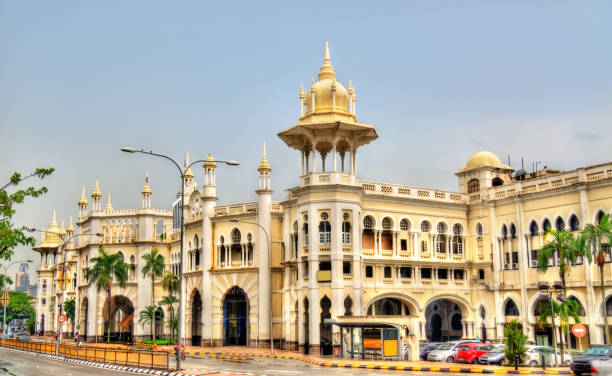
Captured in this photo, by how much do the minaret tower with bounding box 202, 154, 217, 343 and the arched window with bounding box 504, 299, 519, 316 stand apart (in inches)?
967

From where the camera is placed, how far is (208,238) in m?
63.1

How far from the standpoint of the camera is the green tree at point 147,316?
73456 millimetres

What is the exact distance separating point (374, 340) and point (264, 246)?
18471mm

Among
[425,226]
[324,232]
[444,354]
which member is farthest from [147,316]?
[444,354]

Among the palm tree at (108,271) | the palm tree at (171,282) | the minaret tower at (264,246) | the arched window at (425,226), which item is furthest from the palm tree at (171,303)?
the arched window at (425,226)

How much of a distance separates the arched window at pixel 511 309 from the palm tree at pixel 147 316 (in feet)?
112

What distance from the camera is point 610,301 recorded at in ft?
159

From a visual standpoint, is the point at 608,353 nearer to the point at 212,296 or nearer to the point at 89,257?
the point at 212,296

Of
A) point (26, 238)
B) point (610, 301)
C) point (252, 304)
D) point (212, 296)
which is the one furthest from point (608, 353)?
point (212, 296)

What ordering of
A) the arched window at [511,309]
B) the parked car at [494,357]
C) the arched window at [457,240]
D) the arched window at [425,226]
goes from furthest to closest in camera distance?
the arched window at [457,240] < the arched window at [425,226] < the arched window at [511,309] < the parked car at [494,357]

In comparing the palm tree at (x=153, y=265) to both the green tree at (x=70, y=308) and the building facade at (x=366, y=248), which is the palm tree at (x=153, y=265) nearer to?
the building facade at (x=366, y=248)

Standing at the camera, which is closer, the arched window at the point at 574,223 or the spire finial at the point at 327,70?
the arched window at the point at 574,223

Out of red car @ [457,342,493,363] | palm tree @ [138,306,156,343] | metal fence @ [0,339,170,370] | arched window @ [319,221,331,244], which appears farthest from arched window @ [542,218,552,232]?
palm tree @ [138,306,156,343]

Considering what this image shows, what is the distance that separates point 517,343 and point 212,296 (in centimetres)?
3306
